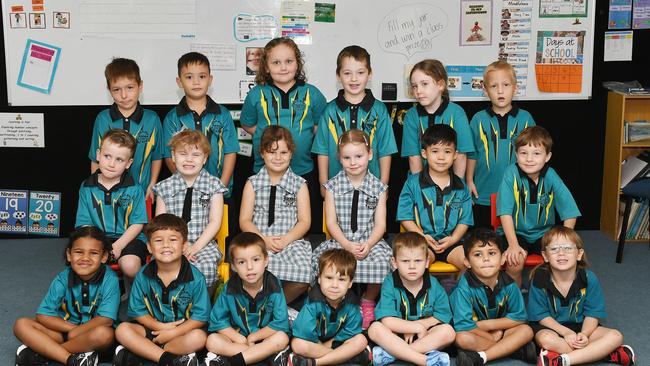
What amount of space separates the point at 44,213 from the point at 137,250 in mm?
1788

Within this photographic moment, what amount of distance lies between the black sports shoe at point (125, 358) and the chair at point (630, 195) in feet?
9.41

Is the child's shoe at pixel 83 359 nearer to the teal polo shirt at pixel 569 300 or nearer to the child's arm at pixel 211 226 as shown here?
the child's arm at pixel 211 226

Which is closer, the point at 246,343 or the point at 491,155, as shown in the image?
the point at 246,343

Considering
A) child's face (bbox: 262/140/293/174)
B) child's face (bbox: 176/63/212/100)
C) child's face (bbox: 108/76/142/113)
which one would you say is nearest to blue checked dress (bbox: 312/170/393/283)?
child's face (bbox: 262/140/293/174)

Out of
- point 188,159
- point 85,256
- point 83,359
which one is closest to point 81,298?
point 85,256

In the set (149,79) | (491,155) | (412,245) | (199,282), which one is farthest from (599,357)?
(149,79)

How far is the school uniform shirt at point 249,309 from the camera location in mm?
3303

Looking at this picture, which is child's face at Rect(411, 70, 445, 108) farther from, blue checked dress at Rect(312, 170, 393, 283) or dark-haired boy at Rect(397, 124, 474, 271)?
blue checked dress at Rect(312, 170, 393, 283)

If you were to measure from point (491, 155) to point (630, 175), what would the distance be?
1267mm

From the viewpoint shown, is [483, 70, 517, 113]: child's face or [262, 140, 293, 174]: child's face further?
[483, 70, 517, 113]: child's face

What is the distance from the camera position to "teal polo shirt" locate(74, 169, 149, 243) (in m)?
3.75

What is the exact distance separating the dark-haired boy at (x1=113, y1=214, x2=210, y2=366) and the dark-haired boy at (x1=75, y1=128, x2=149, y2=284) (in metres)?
0.38

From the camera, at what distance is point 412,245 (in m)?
3.36

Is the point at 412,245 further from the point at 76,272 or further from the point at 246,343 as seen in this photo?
the point at 76,272
